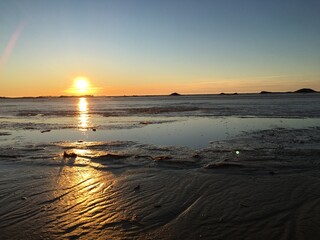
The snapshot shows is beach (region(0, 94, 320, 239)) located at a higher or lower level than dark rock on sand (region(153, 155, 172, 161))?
lower

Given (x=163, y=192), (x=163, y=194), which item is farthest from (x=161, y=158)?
(x=163, y=194)

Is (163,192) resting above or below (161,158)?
below

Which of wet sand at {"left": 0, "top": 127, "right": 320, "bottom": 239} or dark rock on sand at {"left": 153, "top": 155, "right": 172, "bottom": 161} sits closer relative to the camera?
wet sand at {"left": 0, "top": 127, "right": 320, "bottom": 239}

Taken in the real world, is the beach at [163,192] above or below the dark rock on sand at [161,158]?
below

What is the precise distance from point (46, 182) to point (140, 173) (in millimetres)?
3178

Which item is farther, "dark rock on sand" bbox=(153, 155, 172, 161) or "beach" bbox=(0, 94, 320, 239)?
"dark rock on sand" bbox=(153, 155, 172, 161)

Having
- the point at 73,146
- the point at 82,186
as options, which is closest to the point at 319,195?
the point at 82,186

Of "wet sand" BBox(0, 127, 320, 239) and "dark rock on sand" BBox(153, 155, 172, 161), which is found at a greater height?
"dark rock on sand" BBox(153, 155, 172, 161)

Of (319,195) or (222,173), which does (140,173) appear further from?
(319,195)

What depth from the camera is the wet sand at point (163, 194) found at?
648 centimetres

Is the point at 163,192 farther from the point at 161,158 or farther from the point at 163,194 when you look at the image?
the point at 161,158

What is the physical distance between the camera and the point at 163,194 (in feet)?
28.8

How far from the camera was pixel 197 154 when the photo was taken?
14.2 meters

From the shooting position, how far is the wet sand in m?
6.48
